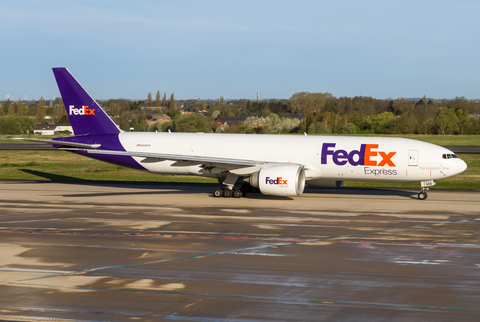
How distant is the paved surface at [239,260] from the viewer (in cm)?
1160

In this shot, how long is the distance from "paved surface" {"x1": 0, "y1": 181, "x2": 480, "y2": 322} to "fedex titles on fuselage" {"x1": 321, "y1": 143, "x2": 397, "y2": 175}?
1.94m

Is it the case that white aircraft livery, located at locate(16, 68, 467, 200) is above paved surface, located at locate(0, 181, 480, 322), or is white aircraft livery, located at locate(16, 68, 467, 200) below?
above

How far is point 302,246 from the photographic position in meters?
18.0

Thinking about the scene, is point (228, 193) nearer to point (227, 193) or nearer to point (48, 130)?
point (227, 193)

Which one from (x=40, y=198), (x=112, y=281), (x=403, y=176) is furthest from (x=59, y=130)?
(x=112, y=281)

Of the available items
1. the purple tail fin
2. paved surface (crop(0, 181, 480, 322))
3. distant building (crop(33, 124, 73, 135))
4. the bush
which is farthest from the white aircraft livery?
distant building (crop(33, 124, 73, 135))

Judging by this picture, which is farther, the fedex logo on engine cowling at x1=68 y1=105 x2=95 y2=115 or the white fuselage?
the fedex logo on engine cowling at x1=68 y1=105 x2=95 y2=115

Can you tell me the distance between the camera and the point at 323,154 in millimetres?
29625

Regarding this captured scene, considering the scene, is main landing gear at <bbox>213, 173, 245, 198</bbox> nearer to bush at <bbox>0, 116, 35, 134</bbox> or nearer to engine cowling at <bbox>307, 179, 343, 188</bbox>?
engine cowling at <bbox>307, 179, 343, 188</bbox>

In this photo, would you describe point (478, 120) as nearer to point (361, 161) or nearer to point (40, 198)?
point (361, 161)

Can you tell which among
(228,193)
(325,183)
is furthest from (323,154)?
(228,193)

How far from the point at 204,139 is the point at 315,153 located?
7188mm

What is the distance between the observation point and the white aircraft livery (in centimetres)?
2862

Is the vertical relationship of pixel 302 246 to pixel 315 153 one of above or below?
below
